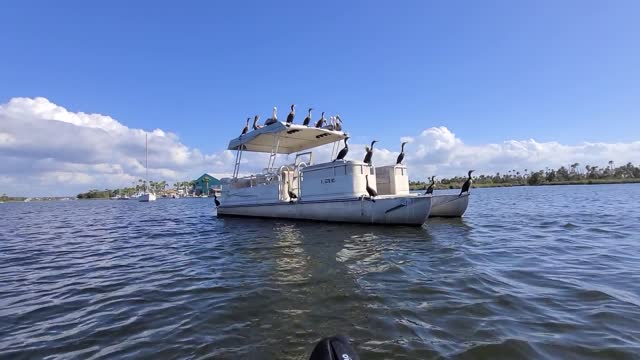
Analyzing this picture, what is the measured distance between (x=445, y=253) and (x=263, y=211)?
13007 millimetres

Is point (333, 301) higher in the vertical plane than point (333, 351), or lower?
lower

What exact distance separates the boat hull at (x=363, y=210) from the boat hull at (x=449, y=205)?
4300mm

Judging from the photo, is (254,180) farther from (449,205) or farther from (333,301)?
(333,301)

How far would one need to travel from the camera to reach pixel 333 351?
2891 millimetres

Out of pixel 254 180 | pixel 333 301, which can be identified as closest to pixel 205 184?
pixel 254 180

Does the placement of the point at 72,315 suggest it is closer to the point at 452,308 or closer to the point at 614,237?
the point at 452,308

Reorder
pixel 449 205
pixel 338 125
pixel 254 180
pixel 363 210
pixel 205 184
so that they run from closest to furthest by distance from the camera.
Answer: pixel 363 210, pixel 449 205, pixel 338 125, pixel 254 180, pixel 205 184

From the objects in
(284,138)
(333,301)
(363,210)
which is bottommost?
(333,301)

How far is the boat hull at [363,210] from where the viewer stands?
14422mm

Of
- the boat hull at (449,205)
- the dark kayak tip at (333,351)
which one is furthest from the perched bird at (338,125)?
the dark kayak tip at (333,351)

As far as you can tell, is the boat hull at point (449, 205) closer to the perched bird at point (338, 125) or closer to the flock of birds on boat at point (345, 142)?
the flock of birds on boat at point (345, 142)

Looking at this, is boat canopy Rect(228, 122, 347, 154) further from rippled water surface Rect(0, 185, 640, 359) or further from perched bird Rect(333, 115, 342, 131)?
rippled water surface Rect(0, 185, 640, 359)

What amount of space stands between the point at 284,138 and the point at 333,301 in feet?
52.9

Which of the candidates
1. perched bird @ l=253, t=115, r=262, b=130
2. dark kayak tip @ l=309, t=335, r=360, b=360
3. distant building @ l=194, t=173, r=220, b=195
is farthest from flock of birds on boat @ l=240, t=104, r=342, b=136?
distant building @ l=194, t=173, r=220, b=195
